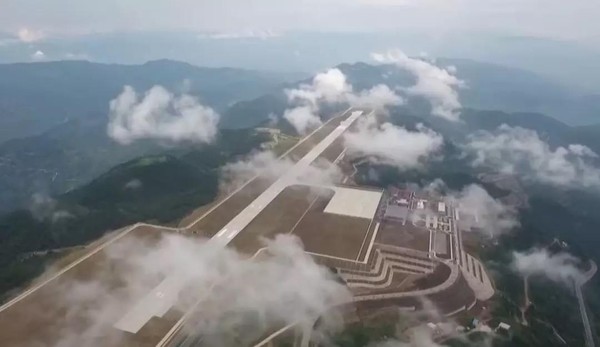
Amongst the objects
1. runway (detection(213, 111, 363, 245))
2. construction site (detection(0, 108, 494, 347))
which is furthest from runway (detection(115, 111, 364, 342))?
construction site (detection(0, 108, 494, 347))

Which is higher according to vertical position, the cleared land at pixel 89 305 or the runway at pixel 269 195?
the cleared land at pixel 89 305

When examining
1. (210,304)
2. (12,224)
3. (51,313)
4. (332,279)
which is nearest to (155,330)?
(210,304)

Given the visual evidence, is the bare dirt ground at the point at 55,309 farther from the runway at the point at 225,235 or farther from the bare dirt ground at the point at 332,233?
the bare dirt ground at the point at 332,233

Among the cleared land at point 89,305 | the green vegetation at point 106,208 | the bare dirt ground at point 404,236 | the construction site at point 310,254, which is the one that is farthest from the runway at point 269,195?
the bare dirt ground at point 404,236

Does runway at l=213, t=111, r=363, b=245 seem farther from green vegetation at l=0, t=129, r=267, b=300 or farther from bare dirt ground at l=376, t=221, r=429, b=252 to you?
bare dirt ground at l=376, t=221, r=429, b=252

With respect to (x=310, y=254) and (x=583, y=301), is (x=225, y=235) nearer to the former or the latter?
(x=310, y=254)

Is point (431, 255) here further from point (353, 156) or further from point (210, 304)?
point (353, 156)

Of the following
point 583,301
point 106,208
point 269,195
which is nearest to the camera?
point 583,301

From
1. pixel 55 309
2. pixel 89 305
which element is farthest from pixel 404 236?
pixel 55 309
